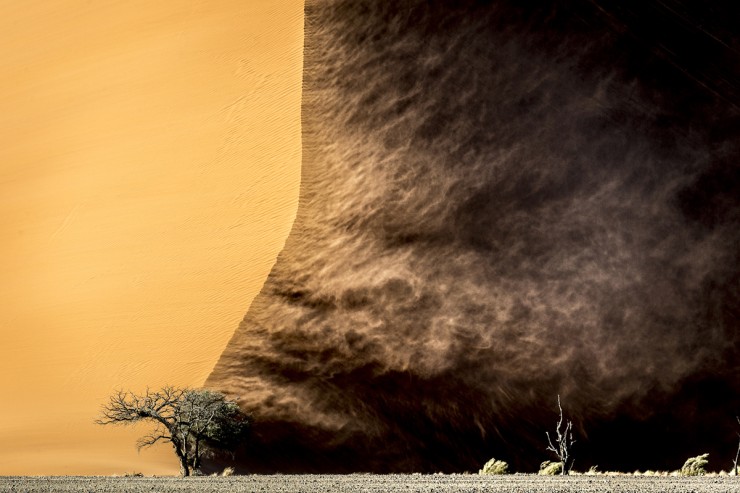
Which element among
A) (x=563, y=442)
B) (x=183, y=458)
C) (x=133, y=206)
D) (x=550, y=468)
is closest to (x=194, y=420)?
(x=183, y=458)

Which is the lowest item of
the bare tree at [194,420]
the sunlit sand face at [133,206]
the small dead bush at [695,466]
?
the small dead bush at [695,466]

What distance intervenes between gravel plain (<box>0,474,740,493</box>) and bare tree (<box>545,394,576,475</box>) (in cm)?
79

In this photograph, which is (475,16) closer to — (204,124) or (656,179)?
(656,179)

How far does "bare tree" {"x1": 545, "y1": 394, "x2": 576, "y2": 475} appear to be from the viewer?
1609 centimetres

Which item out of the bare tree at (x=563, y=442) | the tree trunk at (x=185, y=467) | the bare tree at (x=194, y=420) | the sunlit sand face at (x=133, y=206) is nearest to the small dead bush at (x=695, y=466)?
the bare tree at (x=563, y=442)

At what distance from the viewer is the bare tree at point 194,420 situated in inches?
655

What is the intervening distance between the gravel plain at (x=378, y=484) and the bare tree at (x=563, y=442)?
2.58ft

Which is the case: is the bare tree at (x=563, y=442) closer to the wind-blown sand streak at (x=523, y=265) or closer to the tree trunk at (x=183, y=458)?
the wind-blown sand streak at (x=523, y=265)

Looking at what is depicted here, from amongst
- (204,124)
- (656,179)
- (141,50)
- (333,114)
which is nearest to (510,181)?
(656,179)

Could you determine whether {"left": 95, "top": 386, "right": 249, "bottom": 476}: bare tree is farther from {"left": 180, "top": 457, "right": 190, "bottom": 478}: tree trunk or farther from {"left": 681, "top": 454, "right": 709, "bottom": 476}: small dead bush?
{"left": 681, "top": 454, "right": 709, "bottom": 476}: small dead bush

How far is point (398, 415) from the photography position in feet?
56.3

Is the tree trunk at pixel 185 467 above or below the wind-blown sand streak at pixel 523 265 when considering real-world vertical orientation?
below

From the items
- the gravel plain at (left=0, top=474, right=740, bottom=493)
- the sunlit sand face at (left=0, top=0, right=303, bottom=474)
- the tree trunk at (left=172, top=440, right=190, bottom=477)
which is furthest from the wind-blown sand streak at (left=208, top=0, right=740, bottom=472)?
the sunlit sand face at (left=0, top=0, right=303, bottom=474)

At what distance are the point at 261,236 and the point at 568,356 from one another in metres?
6.70
